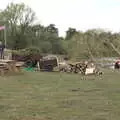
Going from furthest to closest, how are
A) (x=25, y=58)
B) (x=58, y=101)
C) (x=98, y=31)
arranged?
1. (x=98, y=31)
2. (x=25, y=58)
3. (x=58, y=101)

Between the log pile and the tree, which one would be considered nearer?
the log pile

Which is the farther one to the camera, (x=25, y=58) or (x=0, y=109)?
(x=25, y=58)

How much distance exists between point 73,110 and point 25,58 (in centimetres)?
3741

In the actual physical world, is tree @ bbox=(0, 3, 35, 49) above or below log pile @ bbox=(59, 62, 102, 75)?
above

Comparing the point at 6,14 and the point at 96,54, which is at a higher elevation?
the point at 6,14

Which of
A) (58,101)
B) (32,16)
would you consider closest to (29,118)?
(58,101)

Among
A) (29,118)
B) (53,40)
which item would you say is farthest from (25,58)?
(53,40)

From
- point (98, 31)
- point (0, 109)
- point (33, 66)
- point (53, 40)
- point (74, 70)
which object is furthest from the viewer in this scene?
point (53, 40)

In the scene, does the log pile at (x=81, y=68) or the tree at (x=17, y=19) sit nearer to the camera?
the log pile at (x=81, y=68)

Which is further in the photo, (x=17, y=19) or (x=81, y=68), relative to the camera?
(x=17, y=19)

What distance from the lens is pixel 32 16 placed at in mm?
106125

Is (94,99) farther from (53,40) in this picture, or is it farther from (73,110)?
(53,40)

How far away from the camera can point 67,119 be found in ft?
32.1

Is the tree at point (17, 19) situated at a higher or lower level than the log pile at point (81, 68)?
higher
